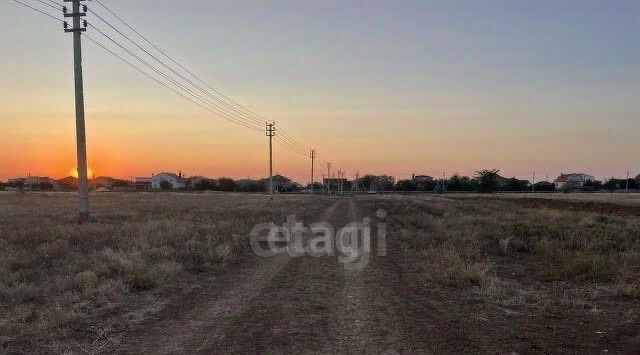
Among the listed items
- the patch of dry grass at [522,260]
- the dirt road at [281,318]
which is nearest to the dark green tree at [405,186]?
the patch of dry grass at [522,260]

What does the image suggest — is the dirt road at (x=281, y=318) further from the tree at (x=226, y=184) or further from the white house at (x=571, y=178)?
the white house at (x=571, y=178)

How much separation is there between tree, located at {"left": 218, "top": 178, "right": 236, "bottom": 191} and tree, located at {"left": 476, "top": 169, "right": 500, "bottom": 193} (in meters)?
77.1

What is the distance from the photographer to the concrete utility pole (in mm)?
22344

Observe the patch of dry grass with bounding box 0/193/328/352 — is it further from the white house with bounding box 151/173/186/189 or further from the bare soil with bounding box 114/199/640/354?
the white house with bounding box 151/173/186/189

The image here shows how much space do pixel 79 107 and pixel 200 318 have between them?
1830 centimetres

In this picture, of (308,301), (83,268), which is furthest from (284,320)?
(83,268)

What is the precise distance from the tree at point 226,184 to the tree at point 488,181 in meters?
77.1

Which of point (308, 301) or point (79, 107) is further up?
point (79, 107)

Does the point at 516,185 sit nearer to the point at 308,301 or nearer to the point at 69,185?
the point at 69,185

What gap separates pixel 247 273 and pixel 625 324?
747 centimetres

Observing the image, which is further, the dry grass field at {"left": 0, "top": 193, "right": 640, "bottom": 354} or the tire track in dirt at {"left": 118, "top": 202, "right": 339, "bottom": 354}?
the dry grass field at {"left": 0, "top": 193, "right": 640, "bottom": 354}

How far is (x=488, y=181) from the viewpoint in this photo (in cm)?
14825

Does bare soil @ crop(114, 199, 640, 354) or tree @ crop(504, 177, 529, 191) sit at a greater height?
tree @ crop(504, 177, 529, 191)

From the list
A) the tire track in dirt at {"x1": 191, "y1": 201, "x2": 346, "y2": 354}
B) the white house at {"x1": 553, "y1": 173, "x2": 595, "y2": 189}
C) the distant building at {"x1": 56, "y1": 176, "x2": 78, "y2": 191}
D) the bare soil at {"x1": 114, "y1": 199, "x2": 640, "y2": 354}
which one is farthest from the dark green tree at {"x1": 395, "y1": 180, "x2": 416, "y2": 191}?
the tire track in dirt at {"x1": 191, "y1": 201, "x2": 346, "y2": 354}
